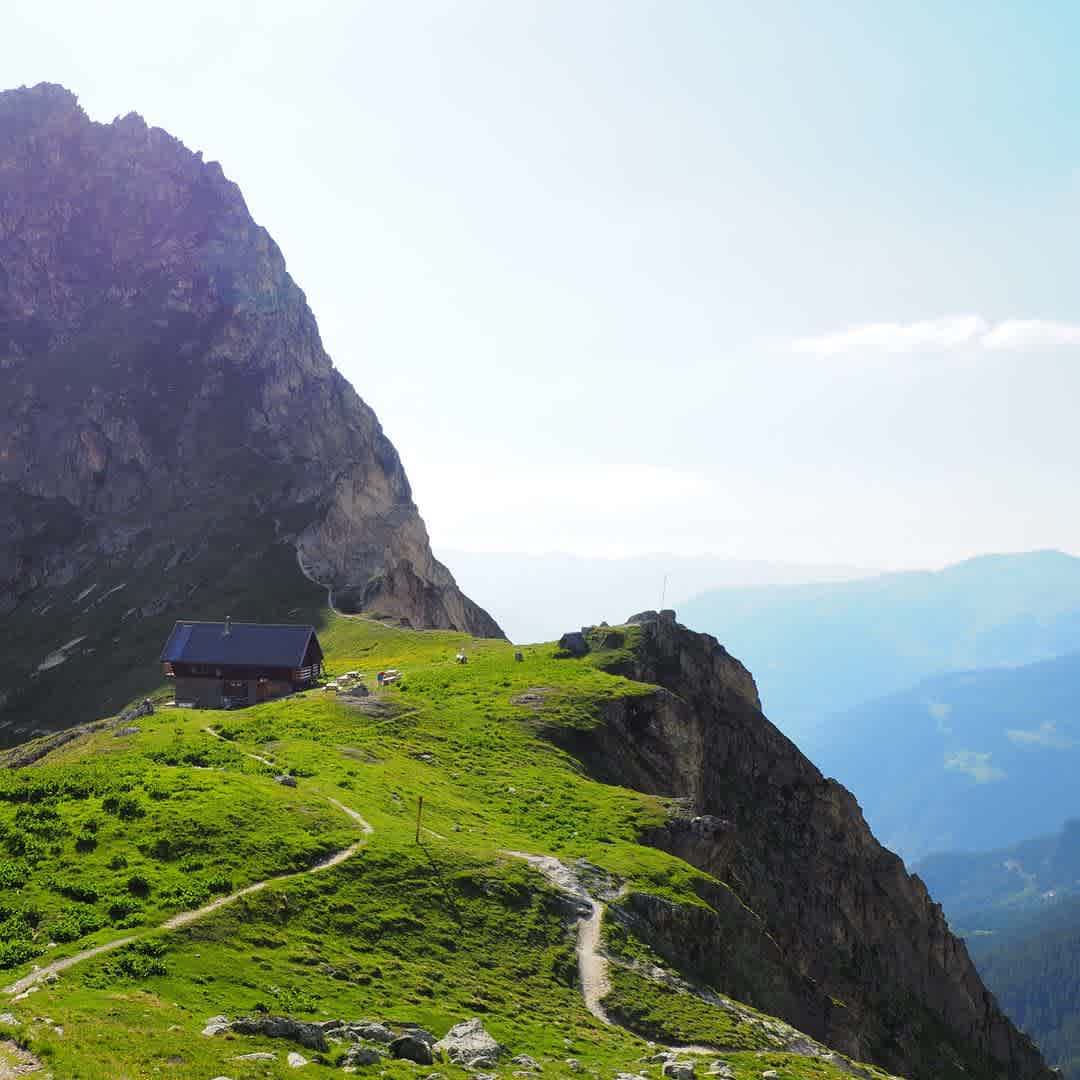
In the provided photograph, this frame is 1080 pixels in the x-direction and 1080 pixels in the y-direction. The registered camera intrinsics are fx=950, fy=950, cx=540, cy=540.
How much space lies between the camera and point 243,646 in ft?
318

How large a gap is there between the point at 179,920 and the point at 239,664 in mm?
66475

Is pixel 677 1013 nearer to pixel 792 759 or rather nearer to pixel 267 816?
pixel 267 816

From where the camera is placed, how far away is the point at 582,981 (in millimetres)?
37875

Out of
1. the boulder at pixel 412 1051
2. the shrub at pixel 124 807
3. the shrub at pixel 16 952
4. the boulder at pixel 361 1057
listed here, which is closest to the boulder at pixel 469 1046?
the boulder at pixel 412 1051

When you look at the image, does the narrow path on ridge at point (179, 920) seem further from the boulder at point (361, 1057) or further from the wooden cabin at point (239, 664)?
the wooden cabin at point (239, 664)

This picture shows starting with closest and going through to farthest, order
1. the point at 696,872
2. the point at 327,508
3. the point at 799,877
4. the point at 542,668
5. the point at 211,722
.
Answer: the point at 696,872 < the point at 211,722 < the point at 799,877 < the point at 542,668 < the point at 327,508

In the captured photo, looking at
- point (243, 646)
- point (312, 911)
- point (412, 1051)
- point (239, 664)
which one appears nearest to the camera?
point (412, 1051)

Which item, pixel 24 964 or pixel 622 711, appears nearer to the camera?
pixel 24 964

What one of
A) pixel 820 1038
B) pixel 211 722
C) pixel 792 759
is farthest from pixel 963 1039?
pixel 211 722

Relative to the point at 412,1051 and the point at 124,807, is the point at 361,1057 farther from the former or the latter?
the point at 124,807

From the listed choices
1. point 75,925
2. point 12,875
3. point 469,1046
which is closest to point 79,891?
point 75,925

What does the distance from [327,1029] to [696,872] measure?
94.7ft

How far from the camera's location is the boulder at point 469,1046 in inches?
1081

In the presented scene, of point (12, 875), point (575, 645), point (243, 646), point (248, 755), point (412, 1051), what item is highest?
point (575, 645)
